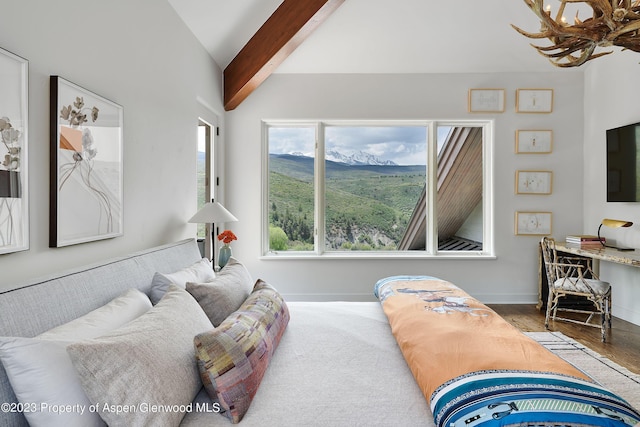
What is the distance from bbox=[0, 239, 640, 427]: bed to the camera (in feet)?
3.23

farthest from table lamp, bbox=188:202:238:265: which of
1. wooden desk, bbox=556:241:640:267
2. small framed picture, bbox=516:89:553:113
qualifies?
small framed picture, bbox=516:89:553:113

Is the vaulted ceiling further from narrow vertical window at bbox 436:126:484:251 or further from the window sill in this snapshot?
the window sill

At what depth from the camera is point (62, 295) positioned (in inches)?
49.6

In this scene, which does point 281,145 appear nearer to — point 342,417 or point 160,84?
point 160,84

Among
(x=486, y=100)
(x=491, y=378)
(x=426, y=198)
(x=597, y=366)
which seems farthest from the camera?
(x=426, y=198)

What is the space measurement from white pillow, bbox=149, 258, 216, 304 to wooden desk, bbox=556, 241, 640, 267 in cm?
Result: 314

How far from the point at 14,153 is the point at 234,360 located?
40.2 inches

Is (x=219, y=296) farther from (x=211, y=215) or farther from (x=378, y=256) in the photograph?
(x=378, y=256)

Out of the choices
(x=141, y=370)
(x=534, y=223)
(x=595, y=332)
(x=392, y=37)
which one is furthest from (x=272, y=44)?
(x=595, y=332)

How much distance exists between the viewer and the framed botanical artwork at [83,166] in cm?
153

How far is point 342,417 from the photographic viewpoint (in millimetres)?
1154

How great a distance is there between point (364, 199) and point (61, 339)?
3.74 metres

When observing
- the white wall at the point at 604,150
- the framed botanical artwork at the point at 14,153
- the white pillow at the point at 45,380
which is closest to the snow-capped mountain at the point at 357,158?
the white wall at the point at 604,150

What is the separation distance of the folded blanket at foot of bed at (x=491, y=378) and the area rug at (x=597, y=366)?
1273mm
